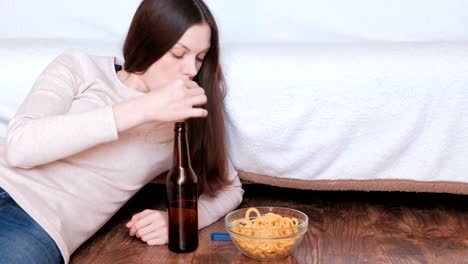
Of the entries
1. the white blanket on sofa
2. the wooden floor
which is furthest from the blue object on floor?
the white blanket on sofa

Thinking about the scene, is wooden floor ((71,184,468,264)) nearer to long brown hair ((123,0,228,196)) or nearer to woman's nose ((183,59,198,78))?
long brown hair ((123,0,228,196))

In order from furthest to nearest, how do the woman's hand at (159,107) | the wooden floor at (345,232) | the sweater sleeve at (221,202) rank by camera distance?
the sweater sleeve at (221,202) < the wooden floor at (345,232) < the woman's hand at (159,107)

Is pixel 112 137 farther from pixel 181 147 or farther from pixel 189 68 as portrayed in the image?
pixel 189 68

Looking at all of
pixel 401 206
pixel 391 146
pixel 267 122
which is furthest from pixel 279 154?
pixel 401 206

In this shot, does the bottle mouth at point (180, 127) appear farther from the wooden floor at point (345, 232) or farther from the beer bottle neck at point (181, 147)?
the wooden floor at point (345, 232)

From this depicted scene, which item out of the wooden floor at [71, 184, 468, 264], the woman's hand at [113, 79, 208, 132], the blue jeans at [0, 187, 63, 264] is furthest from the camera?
the wooden floor at [71, 184, 468, 264]

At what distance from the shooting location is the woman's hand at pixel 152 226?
1.47 metres

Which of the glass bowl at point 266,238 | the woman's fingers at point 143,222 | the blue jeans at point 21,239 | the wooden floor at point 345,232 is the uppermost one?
the blue jeans at point 21,239

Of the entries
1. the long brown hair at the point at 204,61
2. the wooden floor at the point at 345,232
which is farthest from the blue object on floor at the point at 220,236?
the long brown hair at the point at 204,61

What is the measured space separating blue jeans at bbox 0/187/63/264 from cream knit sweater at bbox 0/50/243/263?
0.02 meters

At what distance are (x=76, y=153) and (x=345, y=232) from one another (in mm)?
692

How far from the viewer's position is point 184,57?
1.46m

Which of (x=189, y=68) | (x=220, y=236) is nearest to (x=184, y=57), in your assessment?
(x=189, y=68)

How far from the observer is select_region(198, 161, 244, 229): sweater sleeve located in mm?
1579
